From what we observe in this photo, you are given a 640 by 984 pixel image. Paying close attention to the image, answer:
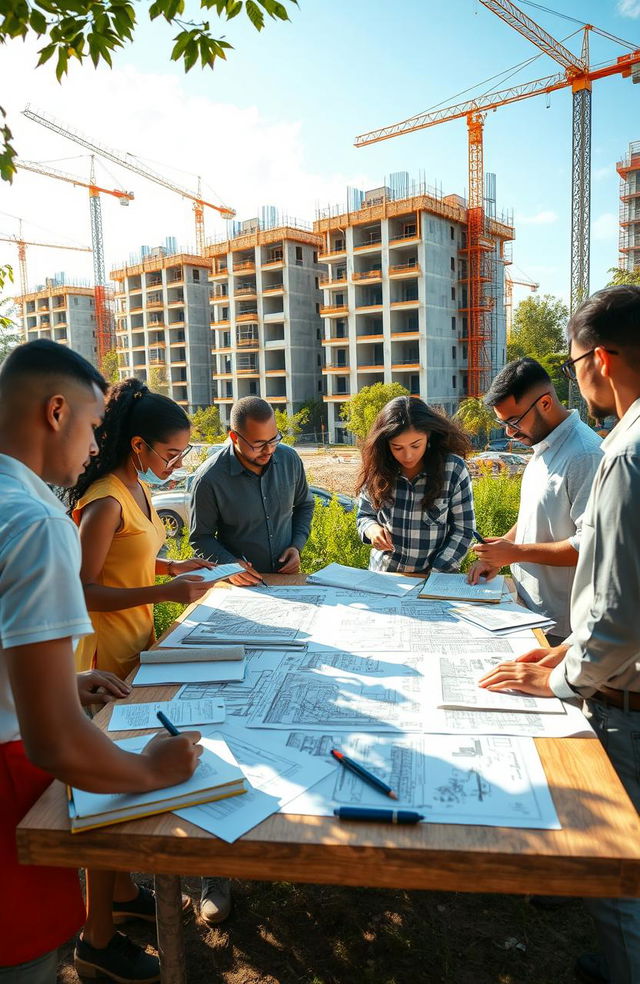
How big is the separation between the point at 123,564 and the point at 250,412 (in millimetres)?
1073

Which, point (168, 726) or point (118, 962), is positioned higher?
point (168, 726)

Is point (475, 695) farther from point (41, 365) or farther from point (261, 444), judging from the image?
point (261, 444)

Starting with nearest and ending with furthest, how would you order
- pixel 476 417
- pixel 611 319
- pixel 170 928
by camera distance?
pixel 170 928 < pixel 611 319 < pixel 476 417

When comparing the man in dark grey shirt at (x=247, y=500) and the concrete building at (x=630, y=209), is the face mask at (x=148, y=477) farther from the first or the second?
the concrete building at (x=630, y=209)

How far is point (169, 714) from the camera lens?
1.61 m

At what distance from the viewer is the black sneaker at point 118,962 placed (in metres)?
1.99

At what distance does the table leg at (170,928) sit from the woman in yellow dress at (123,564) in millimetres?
438

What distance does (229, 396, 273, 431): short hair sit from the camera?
121 inches

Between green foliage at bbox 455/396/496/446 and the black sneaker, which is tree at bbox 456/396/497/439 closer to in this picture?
green foliage at bbox 455/396/496/446

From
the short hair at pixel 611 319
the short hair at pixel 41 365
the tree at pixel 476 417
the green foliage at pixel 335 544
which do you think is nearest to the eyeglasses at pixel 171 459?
the short hair at pixel 41 365

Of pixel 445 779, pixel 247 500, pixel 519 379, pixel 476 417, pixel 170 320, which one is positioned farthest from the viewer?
pixel 170 320

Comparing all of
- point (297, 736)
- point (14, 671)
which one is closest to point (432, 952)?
point (297, 736)

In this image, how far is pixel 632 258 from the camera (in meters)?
48.5

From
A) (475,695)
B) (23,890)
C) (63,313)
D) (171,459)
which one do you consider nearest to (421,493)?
(171,459)
